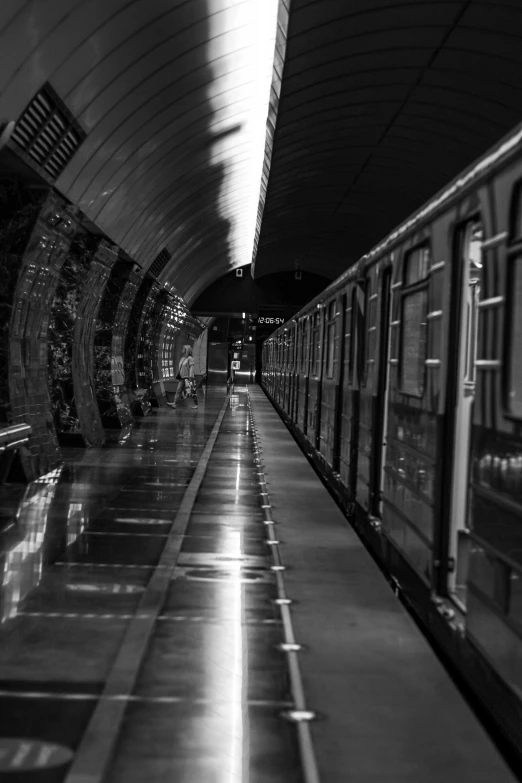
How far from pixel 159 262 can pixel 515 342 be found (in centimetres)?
2207

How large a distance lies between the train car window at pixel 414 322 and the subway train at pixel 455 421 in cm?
1

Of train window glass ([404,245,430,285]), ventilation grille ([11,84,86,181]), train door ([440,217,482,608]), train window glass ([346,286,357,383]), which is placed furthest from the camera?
train window glass ([346,286,357,383])

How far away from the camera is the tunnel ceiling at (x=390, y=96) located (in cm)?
1285

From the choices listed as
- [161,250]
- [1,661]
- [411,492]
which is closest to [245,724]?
[1,661]

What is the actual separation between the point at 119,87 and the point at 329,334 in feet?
13.3

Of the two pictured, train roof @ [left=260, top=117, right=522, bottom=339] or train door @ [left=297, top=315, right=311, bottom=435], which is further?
train door @ [left=297, top=315, right=311, bottom=435]

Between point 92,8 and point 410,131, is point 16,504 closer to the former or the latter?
point 92,8

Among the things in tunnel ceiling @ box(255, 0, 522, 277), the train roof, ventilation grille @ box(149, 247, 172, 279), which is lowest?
the train roof

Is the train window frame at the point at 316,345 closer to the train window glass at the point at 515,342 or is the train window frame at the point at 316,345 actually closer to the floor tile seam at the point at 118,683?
the floor tile seam at the point at 118,683

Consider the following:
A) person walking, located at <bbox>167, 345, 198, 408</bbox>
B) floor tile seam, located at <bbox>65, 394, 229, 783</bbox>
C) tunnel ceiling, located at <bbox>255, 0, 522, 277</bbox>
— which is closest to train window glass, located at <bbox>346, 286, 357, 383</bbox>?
floor tile seam, located at <bbox>65, 394, 229, 783</bbox>

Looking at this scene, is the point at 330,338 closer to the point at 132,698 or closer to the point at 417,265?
the point at 417,265

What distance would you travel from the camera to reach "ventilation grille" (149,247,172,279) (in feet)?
81.5

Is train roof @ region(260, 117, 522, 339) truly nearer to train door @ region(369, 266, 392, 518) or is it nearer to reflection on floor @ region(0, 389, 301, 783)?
train door @ region(369, 266, 392, 518)

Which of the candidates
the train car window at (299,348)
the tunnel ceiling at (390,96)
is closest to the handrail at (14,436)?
the tunnel ceiling at (390,96)
